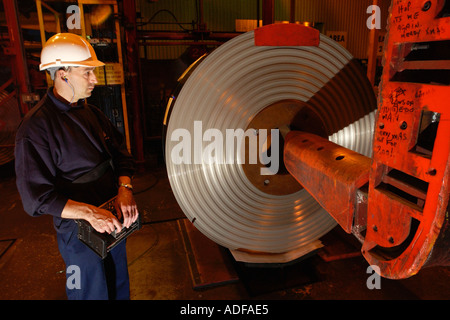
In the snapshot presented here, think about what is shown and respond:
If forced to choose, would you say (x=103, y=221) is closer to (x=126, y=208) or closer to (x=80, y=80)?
(x=126, y=208)

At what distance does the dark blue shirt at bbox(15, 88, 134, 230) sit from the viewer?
1254 millimetres

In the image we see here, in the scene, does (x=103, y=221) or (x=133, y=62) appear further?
(x=133, y=62)

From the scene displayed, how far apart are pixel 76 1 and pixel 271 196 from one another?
3922 mm

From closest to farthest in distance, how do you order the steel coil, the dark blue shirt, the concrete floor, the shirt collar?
Result: the dark blue shirt
the shirt collar
the steel coil
the concrete floor

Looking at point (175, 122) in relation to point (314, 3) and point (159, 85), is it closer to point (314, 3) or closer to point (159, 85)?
point (159, 85)

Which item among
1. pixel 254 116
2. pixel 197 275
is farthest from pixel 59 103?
pixel 197 275

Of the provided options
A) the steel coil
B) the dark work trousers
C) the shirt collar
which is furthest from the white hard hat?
the dark work trousers

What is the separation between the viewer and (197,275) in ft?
6.48

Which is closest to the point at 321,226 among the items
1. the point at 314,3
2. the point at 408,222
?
the point at 408,222

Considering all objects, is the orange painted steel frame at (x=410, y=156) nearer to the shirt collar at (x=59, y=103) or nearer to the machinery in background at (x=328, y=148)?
the machinery in background at (x=328, y=148)

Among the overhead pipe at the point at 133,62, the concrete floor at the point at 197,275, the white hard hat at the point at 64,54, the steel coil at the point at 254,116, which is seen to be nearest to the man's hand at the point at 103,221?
the steel coil at the point at 254,116

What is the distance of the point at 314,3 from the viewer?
9.21 m

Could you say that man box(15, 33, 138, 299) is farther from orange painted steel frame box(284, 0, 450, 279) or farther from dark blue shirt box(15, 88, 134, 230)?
orange painted steel frame box(284, 0, 450, 279)

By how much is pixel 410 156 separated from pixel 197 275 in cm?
160
